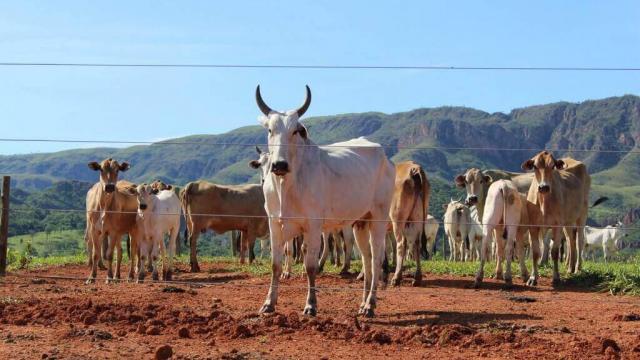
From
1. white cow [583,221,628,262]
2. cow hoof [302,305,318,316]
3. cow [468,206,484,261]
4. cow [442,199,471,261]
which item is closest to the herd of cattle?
cow hoof [302,305,318,316]

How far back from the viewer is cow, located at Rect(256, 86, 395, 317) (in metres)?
11.7

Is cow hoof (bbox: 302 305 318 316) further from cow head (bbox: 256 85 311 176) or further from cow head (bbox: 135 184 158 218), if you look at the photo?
cow head (bbox: 135 184 158 218)

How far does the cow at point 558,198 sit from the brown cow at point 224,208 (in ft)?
30.7

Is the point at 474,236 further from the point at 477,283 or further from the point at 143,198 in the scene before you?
the point at 143,198

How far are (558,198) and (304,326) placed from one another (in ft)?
29.4

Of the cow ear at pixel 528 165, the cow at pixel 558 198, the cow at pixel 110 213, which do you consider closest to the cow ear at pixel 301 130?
the cow at pixel 558 198

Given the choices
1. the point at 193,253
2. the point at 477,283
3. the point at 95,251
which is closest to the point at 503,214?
the point at 477,283

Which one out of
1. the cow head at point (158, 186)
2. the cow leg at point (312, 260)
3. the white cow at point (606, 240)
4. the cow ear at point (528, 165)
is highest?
the cow ear at point (528, 165)

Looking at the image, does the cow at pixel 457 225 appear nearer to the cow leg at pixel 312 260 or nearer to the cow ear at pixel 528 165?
the cow ear at pixel 528 165

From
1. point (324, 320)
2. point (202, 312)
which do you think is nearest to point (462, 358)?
point (324, 320)

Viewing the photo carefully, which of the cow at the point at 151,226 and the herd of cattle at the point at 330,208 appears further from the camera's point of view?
the cow at the point at 151,226

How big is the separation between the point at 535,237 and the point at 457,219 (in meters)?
15.9

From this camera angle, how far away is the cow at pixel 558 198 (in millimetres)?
16906

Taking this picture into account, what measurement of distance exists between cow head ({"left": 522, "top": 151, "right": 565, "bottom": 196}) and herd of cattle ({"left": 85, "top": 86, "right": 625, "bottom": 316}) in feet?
0.06
